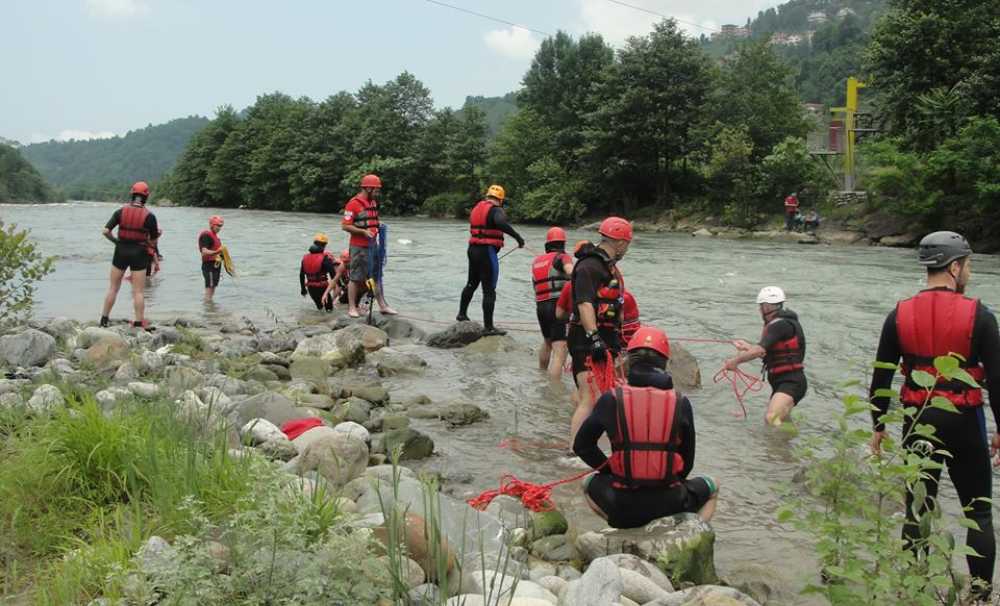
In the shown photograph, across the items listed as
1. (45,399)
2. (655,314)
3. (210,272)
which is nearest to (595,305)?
(45,399)

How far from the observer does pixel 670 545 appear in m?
4.27

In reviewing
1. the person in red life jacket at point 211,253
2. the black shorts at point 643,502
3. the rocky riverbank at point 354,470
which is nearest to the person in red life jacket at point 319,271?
the person in red life jacket at point 211,253

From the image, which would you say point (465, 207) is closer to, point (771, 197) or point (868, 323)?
point (771, 197)

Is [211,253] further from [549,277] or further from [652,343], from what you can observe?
[652,343]

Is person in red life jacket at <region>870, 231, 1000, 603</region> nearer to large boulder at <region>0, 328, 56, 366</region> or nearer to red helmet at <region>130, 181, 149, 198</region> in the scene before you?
large boulder at <region>0, 328, 56, 366</region>

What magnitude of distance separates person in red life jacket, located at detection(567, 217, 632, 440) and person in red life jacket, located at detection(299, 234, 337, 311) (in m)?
7.55

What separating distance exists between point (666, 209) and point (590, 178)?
555cm

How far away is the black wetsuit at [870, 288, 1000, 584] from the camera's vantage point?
400 cm

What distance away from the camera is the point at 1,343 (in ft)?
25.0

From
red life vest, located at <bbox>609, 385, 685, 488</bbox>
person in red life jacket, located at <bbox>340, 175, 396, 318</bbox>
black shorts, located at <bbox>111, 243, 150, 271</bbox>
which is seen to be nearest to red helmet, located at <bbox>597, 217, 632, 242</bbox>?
red life vest, located at <bbox>609, 385, 685, 488</bbox>

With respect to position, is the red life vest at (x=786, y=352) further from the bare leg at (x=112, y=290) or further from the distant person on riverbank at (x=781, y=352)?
the bare leg at (x=112, y=290)

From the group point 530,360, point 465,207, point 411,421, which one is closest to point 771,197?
point 465,207

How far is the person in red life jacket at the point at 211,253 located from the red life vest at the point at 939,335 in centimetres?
1222

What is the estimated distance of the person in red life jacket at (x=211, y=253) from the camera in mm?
14414
